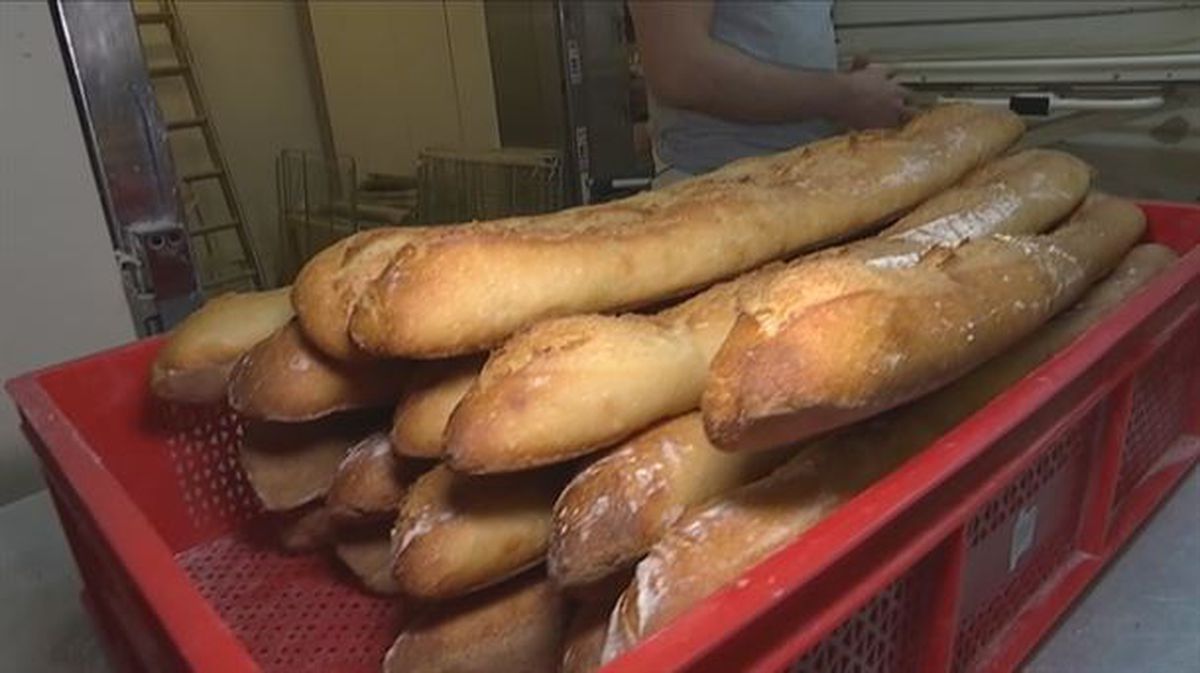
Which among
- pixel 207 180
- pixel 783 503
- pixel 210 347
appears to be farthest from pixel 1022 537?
pixel 207 180

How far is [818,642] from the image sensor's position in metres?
0.42

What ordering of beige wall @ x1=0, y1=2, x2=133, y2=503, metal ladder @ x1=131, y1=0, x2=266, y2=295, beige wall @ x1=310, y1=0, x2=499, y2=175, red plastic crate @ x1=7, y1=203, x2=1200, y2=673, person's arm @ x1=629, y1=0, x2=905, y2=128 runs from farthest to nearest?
beige wall @ x1=310, y1=0, x2=499, y2=175
metal ladder @ x1=131, y1=0, x2=266, y2=295
person's arm @ x1=629, y1=0, x2=905, y2=128
beige wall @ x1=0, y1=2, x2=133, y2=503
red plastic crate @ x1=7, y1=203, x2=1200, y2=673

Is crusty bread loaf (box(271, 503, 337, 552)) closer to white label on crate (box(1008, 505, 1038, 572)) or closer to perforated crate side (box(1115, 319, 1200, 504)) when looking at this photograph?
white label on crate (box(1008, 505, 1038, 572))

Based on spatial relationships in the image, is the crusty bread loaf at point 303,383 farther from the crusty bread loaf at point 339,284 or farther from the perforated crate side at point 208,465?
the perforated crate side at point 208,465

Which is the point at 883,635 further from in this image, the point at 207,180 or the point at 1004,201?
the point at 207,180

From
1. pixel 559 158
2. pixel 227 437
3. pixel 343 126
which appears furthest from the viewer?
pixel 343 126

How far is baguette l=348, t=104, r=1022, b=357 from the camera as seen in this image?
0.52m

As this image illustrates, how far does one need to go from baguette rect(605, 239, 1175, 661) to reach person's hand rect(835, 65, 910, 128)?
760 mm

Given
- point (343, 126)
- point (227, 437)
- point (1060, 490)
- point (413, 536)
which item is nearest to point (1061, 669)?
point (1060, 490)

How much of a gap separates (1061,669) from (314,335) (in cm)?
56

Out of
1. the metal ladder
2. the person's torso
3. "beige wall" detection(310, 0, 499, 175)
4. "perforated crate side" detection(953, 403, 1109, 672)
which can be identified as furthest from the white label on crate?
"beige wall" detection(310, 0, 499, 175)

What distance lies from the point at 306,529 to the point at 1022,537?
56cm

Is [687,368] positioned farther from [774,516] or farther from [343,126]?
[343,126]

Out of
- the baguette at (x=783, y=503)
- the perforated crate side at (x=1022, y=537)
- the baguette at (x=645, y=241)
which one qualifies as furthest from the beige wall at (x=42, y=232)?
the perforated crate side at (x=1022, y=537)
